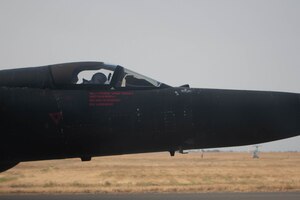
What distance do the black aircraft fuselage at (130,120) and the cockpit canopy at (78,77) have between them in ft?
0.41

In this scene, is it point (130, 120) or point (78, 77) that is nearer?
point (130, 120)

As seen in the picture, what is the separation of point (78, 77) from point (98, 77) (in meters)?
0.34

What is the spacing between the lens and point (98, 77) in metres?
6.66

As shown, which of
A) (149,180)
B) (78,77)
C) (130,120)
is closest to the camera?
(130,120)

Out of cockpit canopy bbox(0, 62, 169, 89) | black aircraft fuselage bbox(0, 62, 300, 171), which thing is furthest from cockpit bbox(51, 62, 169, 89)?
black aircraft fuselage bbox(0, 62, 300, 171)

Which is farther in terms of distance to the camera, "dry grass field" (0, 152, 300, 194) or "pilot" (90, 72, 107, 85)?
"dry grass field" (0, 152, 300, 194)

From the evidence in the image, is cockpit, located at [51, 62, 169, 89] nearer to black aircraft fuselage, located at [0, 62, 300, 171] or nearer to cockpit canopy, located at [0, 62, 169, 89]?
cockpit canopy, located at [0, 62, 169, 89]

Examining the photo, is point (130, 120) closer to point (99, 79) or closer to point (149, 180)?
point (99, 79)

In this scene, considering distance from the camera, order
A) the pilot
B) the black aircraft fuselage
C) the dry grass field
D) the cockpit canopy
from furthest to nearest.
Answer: the dry grass field → the pilot → the cockpit canopy → the black aircraft fuselage

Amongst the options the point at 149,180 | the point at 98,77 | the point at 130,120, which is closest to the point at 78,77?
the point at 98,77

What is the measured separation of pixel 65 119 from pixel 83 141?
444 mm

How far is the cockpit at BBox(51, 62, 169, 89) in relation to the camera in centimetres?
646

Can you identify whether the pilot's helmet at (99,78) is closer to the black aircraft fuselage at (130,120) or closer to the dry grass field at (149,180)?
the black aircraft fuselage at (130,120)

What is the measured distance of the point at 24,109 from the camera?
6.09 m
